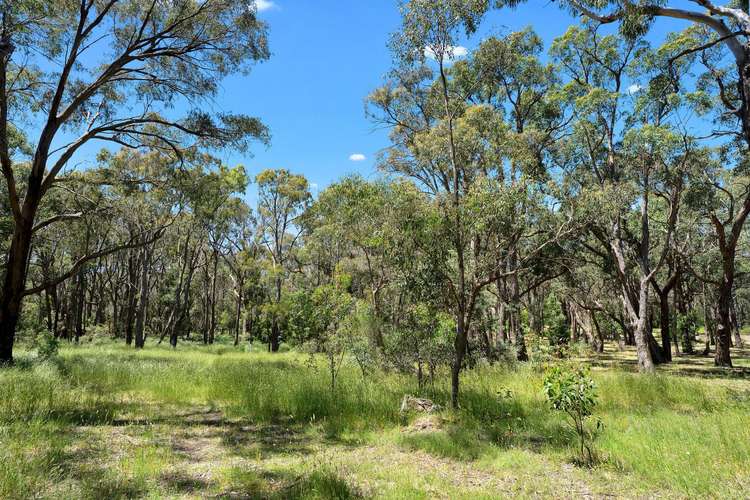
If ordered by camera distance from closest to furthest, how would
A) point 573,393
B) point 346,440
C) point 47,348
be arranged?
point 573,393
point 346,440
point 47,348

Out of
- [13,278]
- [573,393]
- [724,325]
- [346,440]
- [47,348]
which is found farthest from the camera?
[724,325]

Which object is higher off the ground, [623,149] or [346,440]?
[623,149]

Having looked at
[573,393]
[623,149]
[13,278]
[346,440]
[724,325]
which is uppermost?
[623,149]

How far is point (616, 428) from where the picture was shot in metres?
6.36

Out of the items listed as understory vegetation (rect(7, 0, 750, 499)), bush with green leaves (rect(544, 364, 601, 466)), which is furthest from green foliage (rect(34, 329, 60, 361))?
bush with green leaves (rect(544, 364, 601, 466))

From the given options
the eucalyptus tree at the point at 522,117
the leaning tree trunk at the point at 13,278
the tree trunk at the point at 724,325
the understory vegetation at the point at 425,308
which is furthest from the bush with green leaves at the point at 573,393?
the tree trunk at the point at 724,325

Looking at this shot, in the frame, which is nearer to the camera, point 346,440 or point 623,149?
point 346,440

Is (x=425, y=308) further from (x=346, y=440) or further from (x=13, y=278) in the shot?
(x=13, y=278)

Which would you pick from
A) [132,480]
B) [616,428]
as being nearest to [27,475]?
[132,480]

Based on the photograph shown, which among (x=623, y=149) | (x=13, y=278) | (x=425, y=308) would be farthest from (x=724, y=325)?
(x=13, y=278)

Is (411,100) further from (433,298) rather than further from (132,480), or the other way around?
(132,480)

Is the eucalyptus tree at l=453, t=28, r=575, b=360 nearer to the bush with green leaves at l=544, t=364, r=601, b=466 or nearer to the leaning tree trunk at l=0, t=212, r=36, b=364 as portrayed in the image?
the bush with green leaves at l=544, t=364, r=601, b=466

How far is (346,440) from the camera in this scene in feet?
21.3

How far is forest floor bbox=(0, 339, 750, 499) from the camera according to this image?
4.34m
